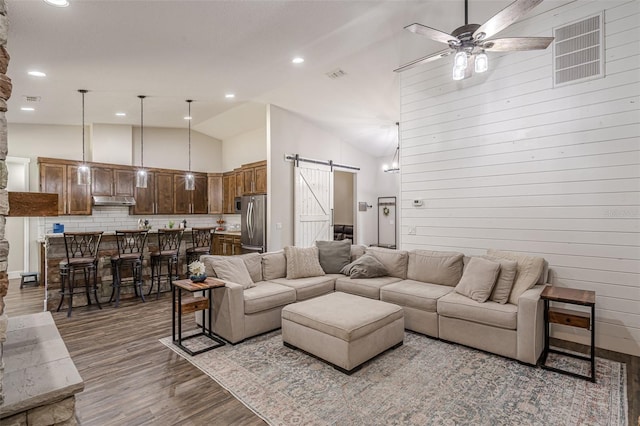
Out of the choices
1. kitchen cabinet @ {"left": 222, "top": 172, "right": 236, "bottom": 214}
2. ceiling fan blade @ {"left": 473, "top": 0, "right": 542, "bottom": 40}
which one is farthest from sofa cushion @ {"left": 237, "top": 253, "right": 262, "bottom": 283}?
kitchen cabinet @ {"left": 222, "top": 172, "right": 236, "bottom": 214}

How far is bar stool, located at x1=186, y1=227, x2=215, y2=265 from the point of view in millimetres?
6006

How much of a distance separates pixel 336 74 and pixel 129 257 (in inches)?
168

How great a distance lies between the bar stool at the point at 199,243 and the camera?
6006 mm

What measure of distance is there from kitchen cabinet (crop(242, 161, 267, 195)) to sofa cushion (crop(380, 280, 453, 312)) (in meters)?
3.55

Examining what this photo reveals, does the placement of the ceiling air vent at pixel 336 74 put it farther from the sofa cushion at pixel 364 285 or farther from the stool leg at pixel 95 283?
the stool leg at pixel 95 283

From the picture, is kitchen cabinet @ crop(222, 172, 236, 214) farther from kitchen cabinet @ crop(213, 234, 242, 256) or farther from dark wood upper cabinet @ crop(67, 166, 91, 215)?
dark wood upper cabinet @ crop(67, 166, 91, 215)

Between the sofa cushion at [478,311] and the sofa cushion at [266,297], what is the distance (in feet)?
5.76

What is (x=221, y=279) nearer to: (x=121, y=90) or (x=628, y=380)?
(x=121, y=90)

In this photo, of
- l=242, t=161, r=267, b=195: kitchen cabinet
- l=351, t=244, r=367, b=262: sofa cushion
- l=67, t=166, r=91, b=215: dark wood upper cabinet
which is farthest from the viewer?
l=242, t=161, r=267, b=195: kitchen cabinet

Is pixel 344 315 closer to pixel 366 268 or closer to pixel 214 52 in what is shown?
pixel 366 268

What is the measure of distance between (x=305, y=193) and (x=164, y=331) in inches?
152

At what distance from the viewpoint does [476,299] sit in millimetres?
3422

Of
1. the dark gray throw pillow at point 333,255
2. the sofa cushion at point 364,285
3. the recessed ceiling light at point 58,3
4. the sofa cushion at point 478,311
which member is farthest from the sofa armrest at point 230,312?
the recessed ceiling light at point 58,3

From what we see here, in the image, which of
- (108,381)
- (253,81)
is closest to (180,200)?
(253,81)
